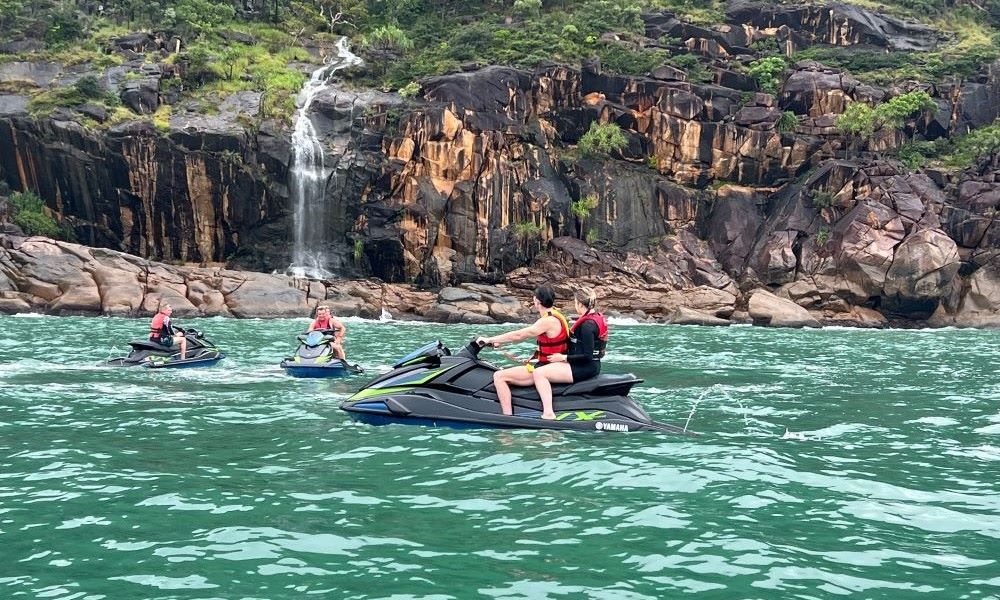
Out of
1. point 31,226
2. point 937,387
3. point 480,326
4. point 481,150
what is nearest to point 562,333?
point 937,387

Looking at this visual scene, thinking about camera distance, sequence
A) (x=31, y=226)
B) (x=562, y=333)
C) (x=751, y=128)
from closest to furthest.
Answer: (x=562, y=333)
(x=31, y=226)
(x=751, y=128)

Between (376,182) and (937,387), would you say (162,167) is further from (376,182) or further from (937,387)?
(937,387)

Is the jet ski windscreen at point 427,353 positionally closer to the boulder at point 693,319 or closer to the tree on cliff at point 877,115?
the boulder at point 693,319

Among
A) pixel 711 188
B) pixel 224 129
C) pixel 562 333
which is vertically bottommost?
→ pixel 562 333

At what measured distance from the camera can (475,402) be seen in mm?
10117

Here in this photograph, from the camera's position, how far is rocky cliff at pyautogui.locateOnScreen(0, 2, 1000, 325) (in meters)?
43.0

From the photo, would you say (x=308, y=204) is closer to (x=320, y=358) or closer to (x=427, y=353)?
(x=320, y=358)

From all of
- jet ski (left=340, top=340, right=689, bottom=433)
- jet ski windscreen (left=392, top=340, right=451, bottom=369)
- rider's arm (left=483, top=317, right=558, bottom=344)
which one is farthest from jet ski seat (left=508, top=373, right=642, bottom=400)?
jet ski windscreen (left=392, top=340, right=451, bottom=369)

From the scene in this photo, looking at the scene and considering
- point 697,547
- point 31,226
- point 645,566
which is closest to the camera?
point 645,566

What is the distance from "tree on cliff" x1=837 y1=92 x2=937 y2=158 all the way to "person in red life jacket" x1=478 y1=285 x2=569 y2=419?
146ft

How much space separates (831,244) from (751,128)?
1039 cm

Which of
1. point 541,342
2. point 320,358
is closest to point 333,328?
point 320,358

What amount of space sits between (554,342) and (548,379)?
0.49 metres

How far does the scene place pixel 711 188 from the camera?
2021 inches
